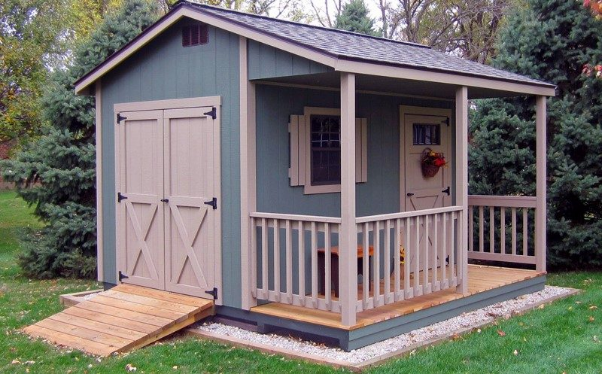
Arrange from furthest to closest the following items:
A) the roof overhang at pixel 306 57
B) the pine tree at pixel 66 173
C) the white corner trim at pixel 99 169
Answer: the pine tree at pixel 66 173 → the white corner trim at pixel 99 169 → the roof overhang at pixel 306 57

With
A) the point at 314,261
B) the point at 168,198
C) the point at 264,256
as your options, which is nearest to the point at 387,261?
the point at 314,261

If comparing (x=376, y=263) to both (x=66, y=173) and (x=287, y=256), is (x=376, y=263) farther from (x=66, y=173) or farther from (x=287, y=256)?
(x=66, y=173)

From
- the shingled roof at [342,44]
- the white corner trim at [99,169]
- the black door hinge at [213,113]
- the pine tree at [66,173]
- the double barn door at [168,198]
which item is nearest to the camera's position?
the shingled roof at [342,44]

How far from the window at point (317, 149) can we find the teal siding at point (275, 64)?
29.0 inches

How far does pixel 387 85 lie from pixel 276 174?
158 centimetres

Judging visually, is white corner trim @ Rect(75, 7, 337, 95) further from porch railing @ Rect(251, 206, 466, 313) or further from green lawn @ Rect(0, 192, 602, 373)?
green lawn @ Rect(0, 192, 602, 373)

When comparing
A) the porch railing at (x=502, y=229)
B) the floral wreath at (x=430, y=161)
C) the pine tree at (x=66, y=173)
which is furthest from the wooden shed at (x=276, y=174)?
the pine tree at (x=66, y=173)

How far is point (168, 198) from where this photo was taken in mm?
7230

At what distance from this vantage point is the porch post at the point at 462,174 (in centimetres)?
721

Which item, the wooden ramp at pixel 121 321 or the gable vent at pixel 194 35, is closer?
the wooden ramp at pixel 121 321

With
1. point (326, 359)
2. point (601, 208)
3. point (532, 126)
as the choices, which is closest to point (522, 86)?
point (532, 126)

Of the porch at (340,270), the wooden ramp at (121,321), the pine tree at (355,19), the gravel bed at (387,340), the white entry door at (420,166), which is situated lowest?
the gravel bed at (387,340)

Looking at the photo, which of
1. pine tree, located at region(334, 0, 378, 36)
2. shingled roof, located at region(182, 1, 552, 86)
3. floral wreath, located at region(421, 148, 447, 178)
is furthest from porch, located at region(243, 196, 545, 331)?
pine tree, located at region(334, 0, 378, 36)

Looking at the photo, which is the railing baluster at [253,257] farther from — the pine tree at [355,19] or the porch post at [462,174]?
the pine tree at [355,19]
